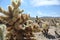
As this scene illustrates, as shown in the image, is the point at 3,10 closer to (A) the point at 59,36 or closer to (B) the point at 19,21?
(B) the point at 19,21

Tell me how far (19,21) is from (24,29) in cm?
23

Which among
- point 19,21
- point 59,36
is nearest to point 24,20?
point 19,21

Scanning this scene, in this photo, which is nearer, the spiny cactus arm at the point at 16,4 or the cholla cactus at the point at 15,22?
the cholla cactus at the point at 15,22

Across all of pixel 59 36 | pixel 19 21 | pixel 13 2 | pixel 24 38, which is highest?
pixel 13 2

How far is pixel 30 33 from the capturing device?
18.6 feet

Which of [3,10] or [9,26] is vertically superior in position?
[3,10]

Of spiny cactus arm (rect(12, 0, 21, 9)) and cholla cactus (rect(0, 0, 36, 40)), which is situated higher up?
spiny cactus arm (rect(12, 0, 21, 9))

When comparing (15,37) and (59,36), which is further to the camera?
(59,36)

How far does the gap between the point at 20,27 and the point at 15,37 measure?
29 centimetres

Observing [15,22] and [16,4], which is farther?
[16,4]

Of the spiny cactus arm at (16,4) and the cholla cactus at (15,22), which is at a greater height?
the spiny cactus arm at (16,4)

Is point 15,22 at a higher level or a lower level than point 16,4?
lower

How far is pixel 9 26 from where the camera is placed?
570cm

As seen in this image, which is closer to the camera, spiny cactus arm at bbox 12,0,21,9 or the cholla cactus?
the cholla cactus
